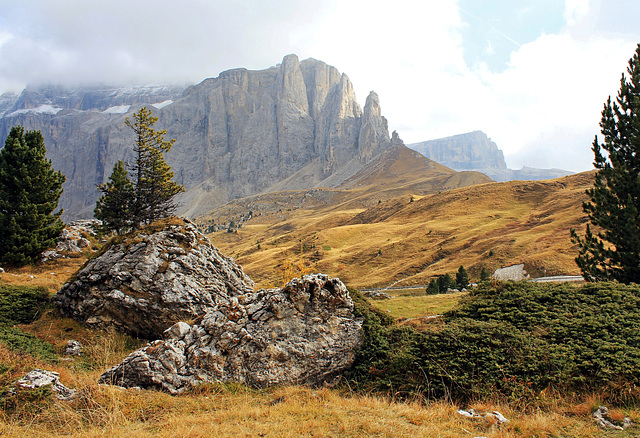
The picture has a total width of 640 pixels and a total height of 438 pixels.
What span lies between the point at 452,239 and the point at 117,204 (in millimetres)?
57959

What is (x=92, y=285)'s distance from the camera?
15695mm

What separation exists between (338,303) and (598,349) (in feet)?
22.5

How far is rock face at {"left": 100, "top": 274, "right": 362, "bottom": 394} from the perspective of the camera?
31.2 feet

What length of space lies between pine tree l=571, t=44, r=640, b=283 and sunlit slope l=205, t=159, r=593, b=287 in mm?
26115

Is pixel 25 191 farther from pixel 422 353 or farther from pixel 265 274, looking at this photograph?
pixel 265 274

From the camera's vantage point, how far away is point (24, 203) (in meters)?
22.1

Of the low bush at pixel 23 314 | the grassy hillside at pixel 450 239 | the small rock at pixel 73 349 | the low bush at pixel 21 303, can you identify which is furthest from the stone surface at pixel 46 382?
the grassy hillside at pixel 450 239

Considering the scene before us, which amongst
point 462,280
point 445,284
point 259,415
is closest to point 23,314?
point 259,415

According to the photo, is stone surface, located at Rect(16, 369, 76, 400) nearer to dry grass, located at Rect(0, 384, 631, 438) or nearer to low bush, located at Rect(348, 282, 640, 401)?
dry grass, located at Rect(0, 384, 631, 438)

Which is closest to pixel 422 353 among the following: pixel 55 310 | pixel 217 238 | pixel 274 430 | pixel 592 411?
pixel 592 411

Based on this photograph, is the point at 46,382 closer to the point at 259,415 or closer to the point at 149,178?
the point at 259,415

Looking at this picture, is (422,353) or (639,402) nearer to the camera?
(639,402)

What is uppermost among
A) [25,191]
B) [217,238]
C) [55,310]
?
[25,191]

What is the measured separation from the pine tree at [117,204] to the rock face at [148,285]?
285 inches
